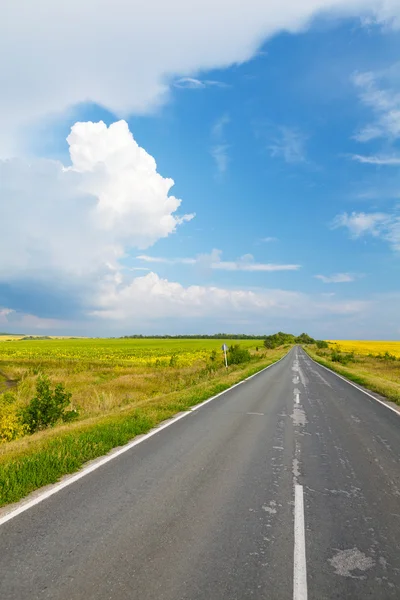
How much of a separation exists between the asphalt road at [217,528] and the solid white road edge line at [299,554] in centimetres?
1

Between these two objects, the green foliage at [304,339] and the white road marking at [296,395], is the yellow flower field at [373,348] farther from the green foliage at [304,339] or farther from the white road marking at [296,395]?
the green foliage at [304,339]

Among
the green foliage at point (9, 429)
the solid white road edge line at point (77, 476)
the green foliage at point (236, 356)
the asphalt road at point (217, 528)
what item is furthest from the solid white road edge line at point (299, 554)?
the green foliage at point (236, 356)

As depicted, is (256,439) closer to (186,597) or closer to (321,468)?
(321,468)

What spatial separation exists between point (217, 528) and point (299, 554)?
1.07 metres

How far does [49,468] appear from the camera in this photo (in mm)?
6387

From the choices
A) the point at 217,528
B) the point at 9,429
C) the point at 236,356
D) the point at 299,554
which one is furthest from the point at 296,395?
the point at 236,356

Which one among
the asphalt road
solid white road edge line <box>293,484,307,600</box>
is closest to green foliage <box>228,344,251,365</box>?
the asphalt road

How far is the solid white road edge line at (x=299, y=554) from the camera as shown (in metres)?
3.51

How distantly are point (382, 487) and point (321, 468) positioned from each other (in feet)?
3.84

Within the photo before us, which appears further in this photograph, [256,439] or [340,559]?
[256,439]

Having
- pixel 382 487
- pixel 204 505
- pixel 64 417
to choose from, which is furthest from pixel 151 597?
pixel 64 417

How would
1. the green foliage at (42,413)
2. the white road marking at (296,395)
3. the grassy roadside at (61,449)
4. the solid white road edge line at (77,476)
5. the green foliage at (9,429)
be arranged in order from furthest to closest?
1. the white road marking at (296,395)
2. the green foliage at (42,413)
3. the green foliage at (9,429)
4. the grassy roadside at (61,449)
5. the solid white road edge line at (77,476)

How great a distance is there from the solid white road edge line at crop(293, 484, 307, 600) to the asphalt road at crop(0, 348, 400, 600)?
0.01 meters

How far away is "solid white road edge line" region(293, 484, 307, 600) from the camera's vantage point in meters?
3.51
